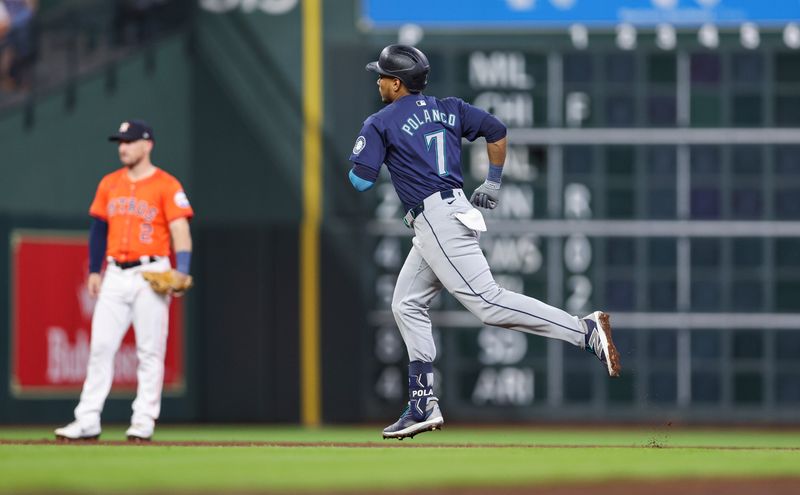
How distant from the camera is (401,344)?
12.6 meters

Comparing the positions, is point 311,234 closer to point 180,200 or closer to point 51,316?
point 51,316

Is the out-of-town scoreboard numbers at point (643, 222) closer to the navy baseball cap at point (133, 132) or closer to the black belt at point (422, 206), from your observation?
the navy baseball cap at point (133, 132)

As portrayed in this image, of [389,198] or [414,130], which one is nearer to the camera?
[414,130]

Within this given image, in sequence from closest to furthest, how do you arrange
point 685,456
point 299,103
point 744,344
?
point 685,456, point 744,344, point 299,103

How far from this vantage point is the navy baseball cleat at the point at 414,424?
294 inches

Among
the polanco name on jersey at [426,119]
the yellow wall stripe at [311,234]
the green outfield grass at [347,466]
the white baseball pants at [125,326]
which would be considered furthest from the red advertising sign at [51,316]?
the polanco name on jersey at [426,119]

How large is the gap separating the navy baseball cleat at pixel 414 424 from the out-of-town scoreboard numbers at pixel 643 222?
4825 mm

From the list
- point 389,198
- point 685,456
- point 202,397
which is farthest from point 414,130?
point 202,397

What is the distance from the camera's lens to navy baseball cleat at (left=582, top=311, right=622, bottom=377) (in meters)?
7.27

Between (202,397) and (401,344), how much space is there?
1.81m

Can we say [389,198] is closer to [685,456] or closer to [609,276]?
[609,276]

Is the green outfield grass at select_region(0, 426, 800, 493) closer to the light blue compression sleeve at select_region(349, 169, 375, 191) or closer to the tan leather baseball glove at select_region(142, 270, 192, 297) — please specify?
the tan leather baseball glove at select_region(142, 270, 192, 297)

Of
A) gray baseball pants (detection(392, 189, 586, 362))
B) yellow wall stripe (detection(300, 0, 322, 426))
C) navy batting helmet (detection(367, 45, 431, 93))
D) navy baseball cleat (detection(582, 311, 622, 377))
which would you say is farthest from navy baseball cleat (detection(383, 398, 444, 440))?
yellow wall stripe (detection(300, 0, 322, 426))

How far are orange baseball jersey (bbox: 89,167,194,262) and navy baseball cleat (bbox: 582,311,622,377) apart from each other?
2.39m
